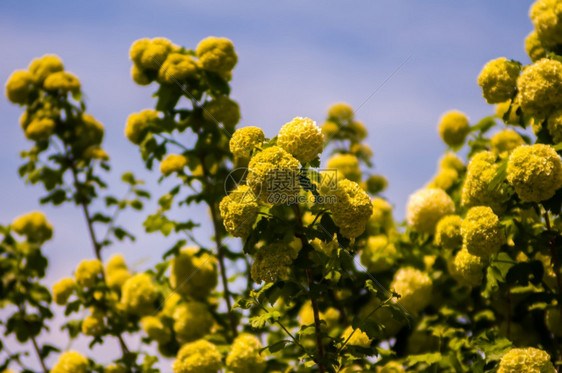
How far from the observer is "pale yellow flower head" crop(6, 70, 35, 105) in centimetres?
609

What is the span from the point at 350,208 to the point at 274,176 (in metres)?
0.45

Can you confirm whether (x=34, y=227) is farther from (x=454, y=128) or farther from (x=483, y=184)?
(x=483, y=184)

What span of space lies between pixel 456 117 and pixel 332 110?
1702 mm

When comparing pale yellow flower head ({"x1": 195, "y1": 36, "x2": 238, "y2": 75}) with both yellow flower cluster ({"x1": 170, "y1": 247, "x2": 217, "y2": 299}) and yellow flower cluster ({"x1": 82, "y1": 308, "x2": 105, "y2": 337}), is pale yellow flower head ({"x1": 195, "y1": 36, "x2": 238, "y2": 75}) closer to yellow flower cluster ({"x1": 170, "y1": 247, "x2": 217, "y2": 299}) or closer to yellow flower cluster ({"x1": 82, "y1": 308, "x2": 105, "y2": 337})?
yellow flower cluster ({"x1": 170, "y1": 247, "x2": 217, "y2": 299})

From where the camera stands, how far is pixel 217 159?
500cm

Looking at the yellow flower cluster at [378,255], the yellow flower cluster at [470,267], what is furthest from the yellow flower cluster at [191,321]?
the yellow flower cluster at [470,267]

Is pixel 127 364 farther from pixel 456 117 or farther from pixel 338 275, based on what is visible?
pixel 456 117

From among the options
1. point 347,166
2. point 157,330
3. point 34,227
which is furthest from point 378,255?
point 34,227

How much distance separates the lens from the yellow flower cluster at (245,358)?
3984 millimetres

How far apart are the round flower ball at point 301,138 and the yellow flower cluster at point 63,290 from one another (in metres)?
2.88

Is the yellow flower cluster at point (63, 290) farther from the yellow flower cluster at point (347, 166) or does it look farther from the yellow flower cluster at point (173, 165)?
the yellow flower cluster at point (347, 166)

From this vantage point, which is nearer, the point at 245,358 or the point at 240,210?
the point at 240,210

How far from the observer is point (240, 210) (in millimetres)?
2938

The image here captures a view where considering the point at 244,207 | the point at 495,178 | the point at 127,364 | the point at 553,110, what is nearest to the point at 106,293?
the point at 127,364
